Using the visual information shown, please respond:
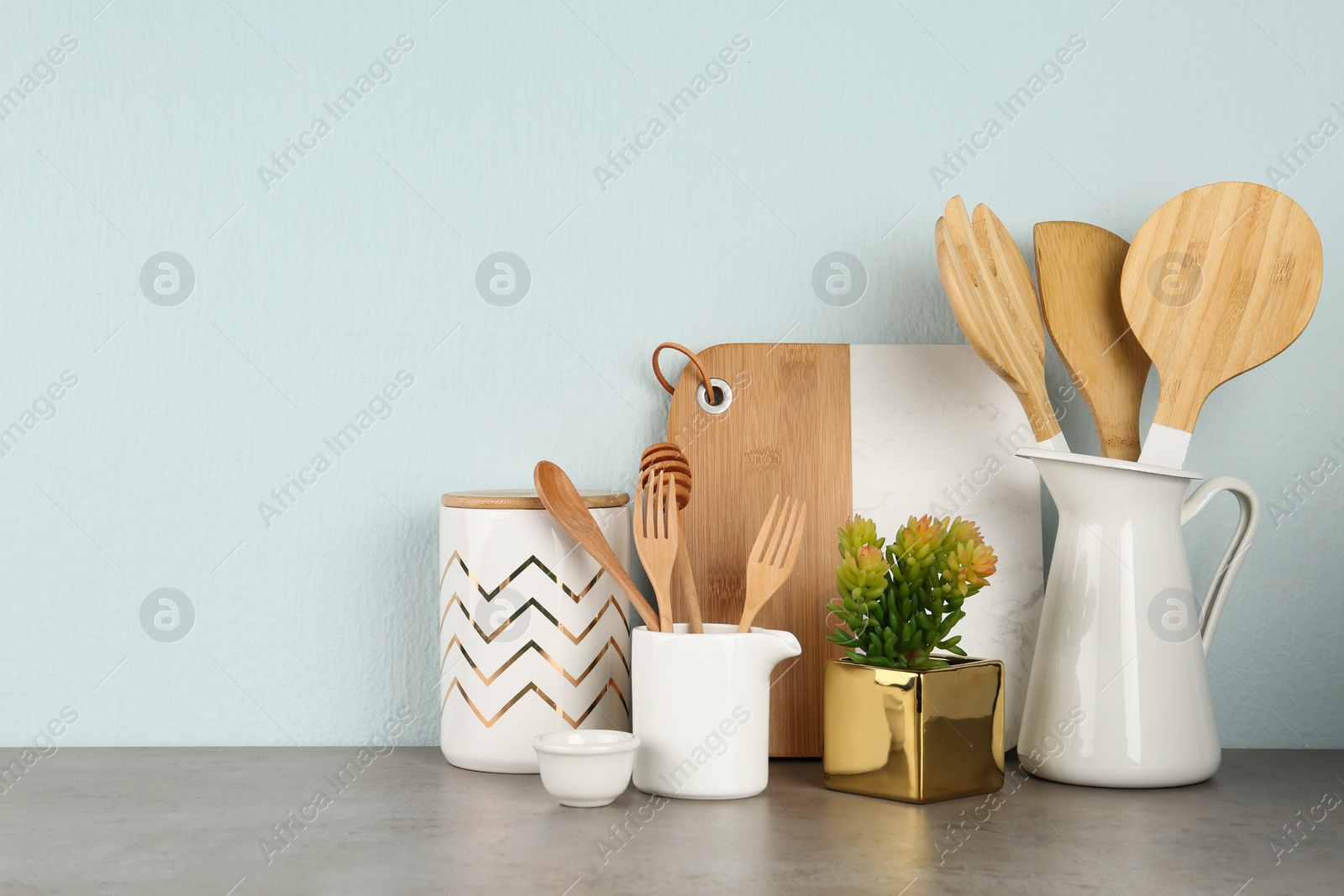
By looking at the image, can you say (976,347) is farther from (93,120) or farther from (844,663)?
(93,120)

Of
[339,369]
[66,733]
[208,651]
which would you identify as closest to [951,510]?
[339,369]

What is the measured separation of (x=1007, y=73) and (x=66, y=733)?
0.97m

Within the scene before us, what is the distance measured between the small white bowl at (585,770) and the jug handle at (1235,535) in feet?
1.44

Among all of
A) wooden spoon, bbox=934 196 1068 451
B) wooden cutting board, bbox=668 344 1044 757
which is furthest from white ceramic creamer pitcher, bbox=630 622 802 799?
wooden spoon, bbox=934 196 1068 451

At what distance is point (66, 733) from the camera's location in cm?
84

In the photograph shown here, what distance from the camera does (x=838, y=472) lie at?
0.83 m

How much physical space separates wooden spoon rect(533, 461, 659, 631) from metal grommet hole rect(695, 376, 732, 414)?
14cm

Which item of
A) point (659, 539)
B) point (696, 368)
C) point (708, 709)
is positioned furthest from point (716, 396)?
point (708, 709)

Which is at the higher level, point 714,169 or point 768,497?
point 714,169

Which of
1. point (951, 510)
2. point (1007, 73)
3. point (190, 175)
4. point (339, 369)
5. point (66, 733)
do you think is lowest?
point (66, 733)

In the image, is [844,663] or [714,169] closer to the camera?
[844,663]

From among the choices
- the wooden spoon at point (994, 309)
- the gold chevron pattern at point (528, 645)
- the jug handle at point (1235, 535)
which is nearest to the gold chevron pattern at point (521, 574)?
the gold chevron pattern at point (528, 645)

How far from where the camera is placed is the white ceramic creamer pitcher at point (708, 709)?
2.22 ft

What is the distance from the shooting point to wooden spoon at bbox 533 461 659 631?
2.38 feet
